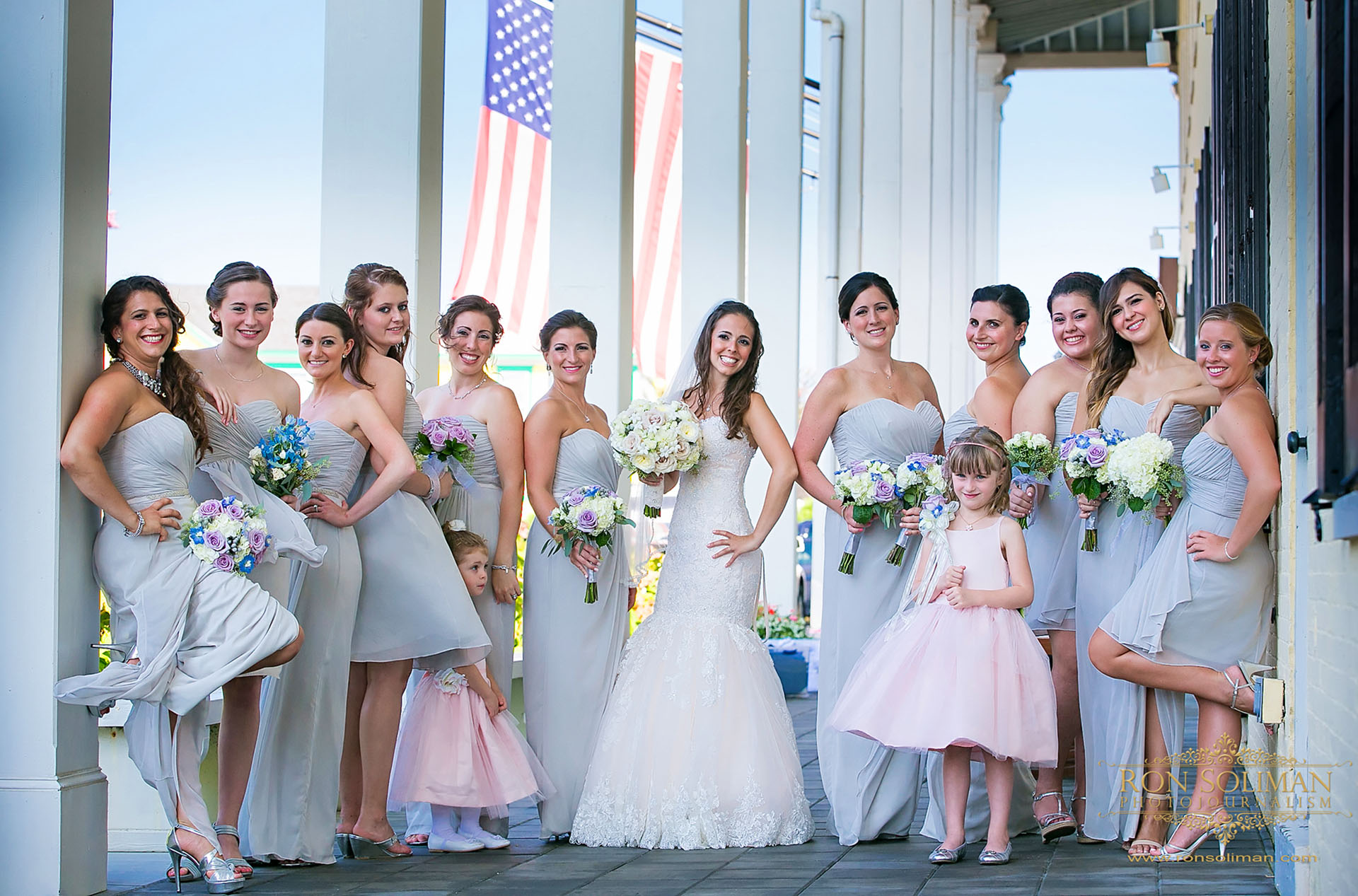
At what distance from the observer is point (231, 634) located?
4363 mm

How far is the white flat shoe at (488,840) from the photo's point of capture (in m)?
5.19

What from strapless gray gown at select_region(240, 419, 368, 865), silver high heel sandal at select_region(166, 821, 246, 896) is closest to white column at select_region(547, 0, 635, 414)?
strapless gray gown at select_region(240, 419, 368, 865)

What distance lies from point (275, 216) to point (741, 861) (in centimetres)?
2207

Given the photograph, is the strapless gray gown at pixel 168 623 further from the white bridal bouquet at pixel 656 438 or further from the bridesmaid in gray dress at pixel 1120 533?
the bridesmaid in gray dress at pixel 1120 533

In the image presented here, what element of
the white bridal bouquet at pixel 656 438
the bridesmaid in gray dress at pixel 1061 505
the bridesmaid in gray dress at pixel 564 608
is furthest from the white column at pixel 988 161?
the white bridal bouquet at pixel 656 438

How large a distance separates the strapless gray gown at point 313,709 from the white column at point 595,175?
7.62ft

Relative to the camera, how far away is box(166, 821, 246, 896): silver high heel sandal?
4.35 meters

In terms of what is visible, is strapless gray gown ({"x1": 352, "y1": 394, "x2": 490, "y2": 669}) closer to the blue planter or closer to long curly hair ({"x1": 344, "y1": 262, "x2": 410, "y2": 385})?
long curly hair ({"x1": 344, "y1": 262, "x2": 410, "y2": 385})

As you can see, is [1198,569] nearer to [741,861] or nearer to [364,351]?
[741,861]

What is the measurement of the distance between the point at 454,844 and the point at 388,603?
0.90 m

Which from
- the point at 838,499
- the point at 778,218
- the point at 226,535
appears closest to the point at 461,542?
the point at 226,535

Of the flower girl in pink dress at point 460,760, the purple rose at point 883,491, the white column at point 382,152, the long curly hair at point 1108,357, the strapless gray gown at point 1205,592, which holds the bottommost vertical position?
the flower girl in pink dress at point 460,760

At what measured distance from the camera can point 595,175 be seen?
7.18 meters

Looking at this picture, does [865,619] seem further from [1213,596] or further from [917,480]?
[1213,596]
